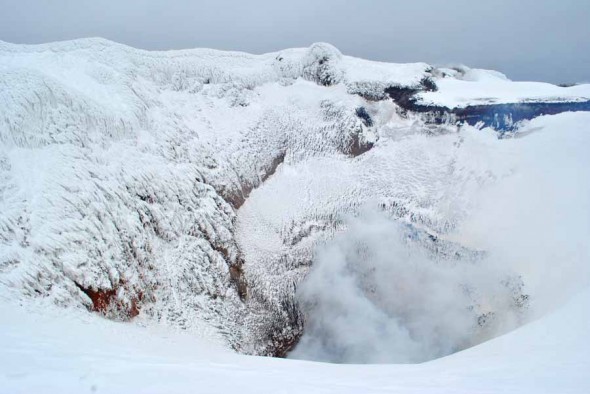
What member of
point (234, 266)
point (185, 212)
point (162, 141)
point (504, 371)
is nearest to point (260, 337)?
point (234, 266)

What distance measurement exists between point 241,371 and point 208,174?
18920mm

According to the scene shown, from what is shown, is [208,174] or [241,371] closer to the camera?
[241,371]

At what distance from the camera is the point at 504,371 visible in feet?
32.7

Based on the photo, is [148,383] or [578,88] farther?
[578,88]

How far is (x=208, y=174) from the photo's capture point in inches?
1073

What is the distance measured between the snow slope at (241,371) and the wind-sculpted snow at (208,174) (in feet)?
17.8

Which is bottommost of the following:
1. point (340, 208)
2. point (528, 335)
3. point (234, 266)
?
point (234, 266)

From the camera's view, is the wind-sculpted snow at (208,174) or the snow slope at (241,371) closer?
the snow slope at (241,371)

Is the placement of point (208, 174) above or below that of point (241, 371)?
below

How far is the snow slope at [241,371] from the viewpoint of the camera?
24.4ft

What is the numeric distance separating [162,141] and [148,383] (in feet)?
65.8

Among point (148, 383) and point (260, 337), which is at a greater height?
point (148, 383)

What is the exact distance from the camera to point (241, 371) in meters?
9.57

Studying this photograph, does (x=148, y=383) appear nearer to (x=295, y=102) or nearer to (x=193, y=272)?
(x=193, y=272)
